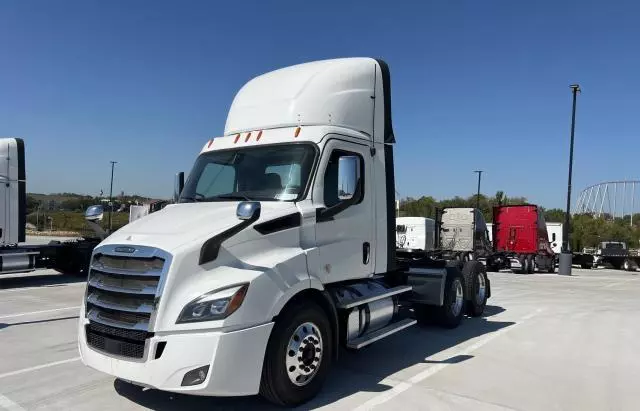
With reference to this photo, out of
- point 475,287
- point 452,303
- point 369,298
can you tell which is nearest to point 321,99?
point 369,298

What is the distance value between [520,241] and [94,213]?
2457 cm

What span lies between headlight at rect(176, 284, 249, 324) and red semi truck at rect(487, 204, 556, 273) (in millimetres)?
22489

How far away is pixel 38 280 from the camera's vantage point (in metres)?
15.2

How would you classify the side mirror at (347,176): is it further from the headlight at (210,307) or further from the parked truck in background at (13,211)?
the parked truck in background at (13,211)

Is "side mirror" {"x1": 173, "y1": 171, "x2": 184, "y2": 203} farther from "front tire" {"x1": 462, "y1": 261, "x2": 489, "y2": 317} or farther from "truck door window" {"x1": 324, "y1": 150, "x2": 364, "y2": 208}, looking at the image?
"front tire" {"x1": 462, "y1": 261, "x2": 489, "y2": 317}

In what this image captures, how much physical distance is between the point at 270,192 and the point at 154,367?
2.11 meters

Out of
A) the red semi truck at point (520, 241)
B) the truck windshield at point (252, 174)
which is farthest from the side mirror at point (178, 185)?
the red semi truck at point (520, 241)

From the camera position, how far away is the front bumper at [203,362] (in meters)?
4.15

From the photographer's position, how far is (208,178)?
6.00m

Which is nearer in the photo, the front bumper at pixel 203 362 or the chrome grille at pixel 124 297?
the front bumper at pixel 203 362

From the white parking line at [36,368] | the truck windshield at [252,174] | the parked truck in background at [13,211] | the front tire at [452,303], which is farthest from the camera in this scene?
the parked truck in background at [13,211]

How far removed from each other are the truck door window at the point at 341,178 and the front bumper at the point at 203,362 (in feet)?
6.07

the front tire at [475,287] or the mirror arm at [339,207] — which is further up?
the mirror arm at [339,207]

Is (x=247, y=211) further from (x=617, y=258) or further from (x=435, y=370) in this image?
(x=617, y=258)
